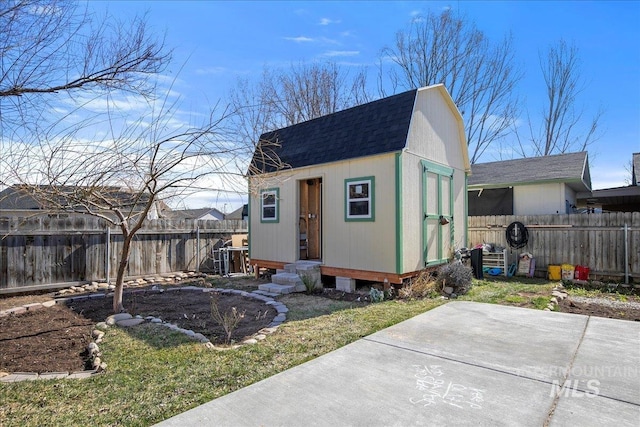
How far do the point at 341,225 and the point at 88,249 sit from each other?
6012 millimetres

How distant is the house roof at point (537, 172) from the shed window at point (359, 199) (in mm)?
7254

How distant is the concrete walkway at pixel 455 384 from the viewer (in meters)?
2.35

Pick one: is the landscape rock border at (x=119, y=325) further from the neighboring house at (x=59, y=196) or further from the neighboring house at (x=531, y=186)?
the neighboring house at (x=531, y=186)

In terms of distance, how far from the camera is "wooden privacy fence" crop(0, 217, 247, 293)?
23.6 ft

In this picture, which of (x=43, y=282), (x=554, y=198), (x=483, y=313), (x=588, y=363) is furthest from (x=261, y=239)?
(x=554, y=198)

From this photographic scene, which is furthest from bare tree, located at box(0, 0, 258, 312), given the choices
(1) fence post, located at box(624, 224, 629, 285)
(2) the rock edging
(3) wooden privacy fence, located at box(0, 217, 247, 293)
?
(1) fence post, located at box(624, 224, 629, 285)

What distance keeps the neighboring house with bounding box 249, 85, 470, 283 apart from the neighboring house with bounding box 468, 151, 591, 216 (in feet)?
11.7

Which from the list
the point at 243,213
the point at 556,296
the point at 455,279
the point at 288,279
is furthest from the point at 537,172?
the point at 243,213

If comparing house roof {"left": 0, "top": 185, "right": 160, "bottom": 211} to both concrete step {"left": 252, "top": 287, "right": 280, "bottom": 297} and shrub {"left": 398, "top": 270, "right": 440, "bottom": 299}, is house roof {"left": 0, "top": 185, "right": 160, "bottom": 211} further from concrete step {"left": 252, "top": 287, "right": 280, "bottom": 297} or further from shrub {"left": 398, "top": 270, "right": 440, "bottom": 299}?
shrub {"left": 398, "top": 270, "right": 440, "bottom": 299}

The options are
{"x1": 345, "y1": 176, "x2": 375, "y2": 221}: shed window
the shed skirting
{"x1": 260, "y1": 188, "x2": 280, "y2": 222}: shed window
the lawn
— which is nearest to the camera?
the lawn

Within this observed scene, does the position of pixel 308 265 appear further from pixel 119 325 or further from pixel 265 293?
pixel 119 325

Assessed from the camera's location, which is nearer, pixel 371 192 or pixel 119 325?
pixel 119 325

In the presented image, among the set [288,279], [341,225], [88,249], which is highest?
[341,225]

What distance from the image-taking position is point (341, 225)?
24.1 ft
